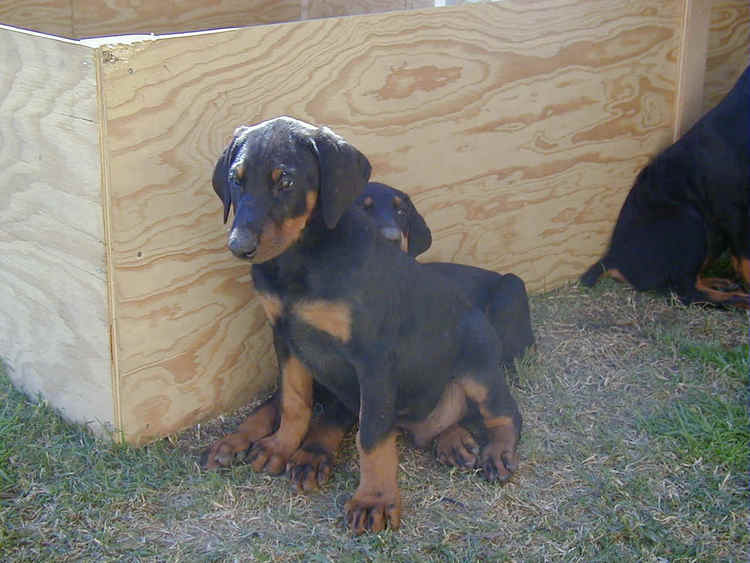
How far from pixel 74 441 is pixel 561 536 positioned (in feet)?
6.46

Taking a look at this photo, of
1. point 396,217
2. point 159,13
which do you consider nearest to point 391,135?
point 396,217

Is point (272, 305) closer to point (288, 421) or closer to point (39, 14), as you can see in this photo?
point (288, 421)

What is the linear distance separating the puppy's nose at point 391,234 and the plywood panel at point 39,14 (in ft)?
8.57

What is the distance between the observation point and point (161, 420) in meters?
3.96

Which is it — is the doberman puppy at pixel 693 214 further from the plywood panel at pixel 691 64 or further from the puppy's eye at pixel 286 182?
the puppy's eye at pixel 286 182

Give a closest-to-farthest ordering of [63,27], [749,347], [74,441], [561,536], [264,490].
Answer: [561,536], [264,490], [74,441], [749,347], [63,27]

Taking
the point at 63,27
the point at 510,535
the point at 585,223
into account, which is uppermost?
the point at 63,27

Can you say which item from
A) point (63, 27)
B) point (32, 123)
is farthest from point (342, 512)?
point (63, 27)

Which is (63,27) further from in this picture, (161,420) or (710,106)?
(710,106)

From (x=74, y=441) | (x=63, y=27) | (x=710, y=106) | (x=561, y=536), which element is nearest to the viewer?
(x=561, y=536)

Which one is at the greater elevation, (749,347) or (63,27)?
(63,27)

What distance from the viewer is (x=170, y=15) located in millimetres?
5930

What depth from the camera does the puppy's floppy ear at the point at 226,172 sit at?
11.1 feet

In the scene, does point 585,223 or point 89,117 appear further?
point 585,223
